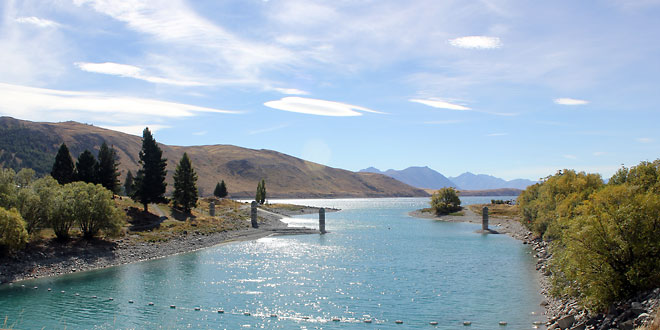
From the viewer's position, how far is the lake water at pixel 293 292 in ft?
111

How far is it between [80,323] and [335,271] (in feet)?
94.3

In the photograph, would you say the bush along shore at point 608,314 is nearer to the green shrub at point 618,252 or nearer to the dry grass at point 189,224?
the green shrub at point 618,252

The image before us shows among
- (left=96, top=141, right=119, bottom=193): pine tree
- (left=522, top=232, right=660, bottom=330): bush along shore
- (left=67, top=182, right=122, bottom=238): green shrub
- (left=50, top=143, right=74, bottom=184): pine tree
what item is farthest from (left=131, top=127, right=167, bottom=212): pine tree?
(left=522, top=232, right=660, bottom=330): bush along shore

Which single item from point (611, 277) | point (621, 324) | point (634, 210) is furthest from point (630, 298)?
point (634, 210)

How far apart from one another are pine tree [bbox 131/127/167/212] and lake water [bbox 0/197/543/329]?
2352 cm

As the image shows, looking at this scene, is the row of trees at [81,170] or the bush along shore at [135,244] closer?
the bush along shore at [135,244]

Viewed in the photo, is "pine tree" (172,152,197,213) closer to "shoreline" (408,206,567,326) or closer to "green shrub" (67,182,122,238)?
"green shrub" (67,182,122,238)

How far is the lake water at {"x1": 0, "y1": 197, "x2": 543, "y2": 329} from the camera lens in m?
33.9

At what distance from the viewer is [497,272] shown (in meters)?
52.1

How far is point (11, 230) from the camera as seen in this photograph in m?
47.9

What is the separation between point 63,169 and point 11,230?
1496 inches

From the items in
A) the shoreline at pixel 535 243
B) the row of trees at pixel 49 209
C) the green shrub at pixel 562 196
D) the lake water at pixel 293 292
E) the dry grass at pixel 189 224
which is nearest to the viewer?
the lake water at pixel 293 292

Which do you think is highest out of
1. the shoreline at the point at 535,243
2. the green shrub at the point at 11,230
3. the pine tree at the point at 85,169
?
the pine tree at the point at 85,169

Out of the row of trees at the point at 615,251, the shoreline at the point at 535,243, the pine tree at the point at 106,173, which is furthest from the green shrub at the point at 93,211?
the row of trees at the point at 615,251
